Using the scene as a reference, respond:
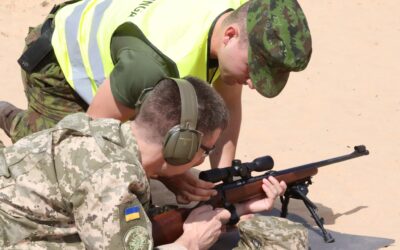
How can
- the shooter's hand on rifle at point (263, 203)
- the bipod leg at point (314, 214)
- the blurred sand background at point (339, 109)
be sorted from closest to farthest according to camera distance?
the shooter's hand on rifle at point (263, 203) → the bipod leg at point (314, 214) → the blurred sand background at point (339, 109)

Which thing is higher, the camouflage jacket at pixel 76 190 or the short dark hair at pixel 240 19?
the short dark hair at pixel 240 19

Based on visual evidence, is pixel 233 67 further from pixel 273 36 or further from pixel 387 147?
pixel 387 147

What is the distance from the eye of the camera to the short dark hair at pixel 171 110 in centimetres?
277

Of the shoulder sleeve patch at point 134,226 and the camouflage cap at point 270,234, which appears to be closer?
the shoulder sleeve patch at point 134,226

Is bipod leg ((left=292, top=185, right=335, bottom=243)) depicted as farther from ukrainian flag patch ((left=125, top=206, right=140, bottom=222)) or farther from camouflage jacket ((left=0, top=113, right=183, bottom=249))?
ukrainian flag patch ((left=125, top=206, right=140, bottom=222))

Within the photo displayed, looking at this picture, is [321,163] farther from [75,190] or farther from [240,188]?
[75,190]

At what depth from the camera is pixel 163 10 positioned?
141 inches

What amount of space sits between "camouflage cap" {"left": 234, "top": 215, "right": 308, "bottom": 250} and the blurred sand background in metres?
0.79

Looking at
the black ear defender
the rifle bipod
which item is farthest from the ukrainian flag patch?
the rifle bipod

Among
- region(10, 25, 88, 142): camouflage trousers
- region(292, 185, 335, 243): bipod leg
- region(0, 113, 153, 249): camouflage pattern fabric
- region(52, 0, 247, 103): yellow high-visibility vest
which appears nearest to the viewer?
region(0, 113, 153, 249): camouflage pattern fabric

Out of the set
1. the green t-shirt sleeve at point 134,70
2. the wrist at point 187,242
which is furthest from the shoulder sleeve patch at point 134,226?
the green t-shirt sleeve at point 134,70

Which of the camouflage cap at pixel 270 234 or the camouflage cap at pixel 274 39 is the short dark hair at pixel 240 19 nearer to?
the camouflage cap at pixel 274 39

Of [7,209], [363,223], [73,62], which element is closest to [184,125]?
[7,209]

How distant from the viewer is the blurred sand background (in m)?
4.86
